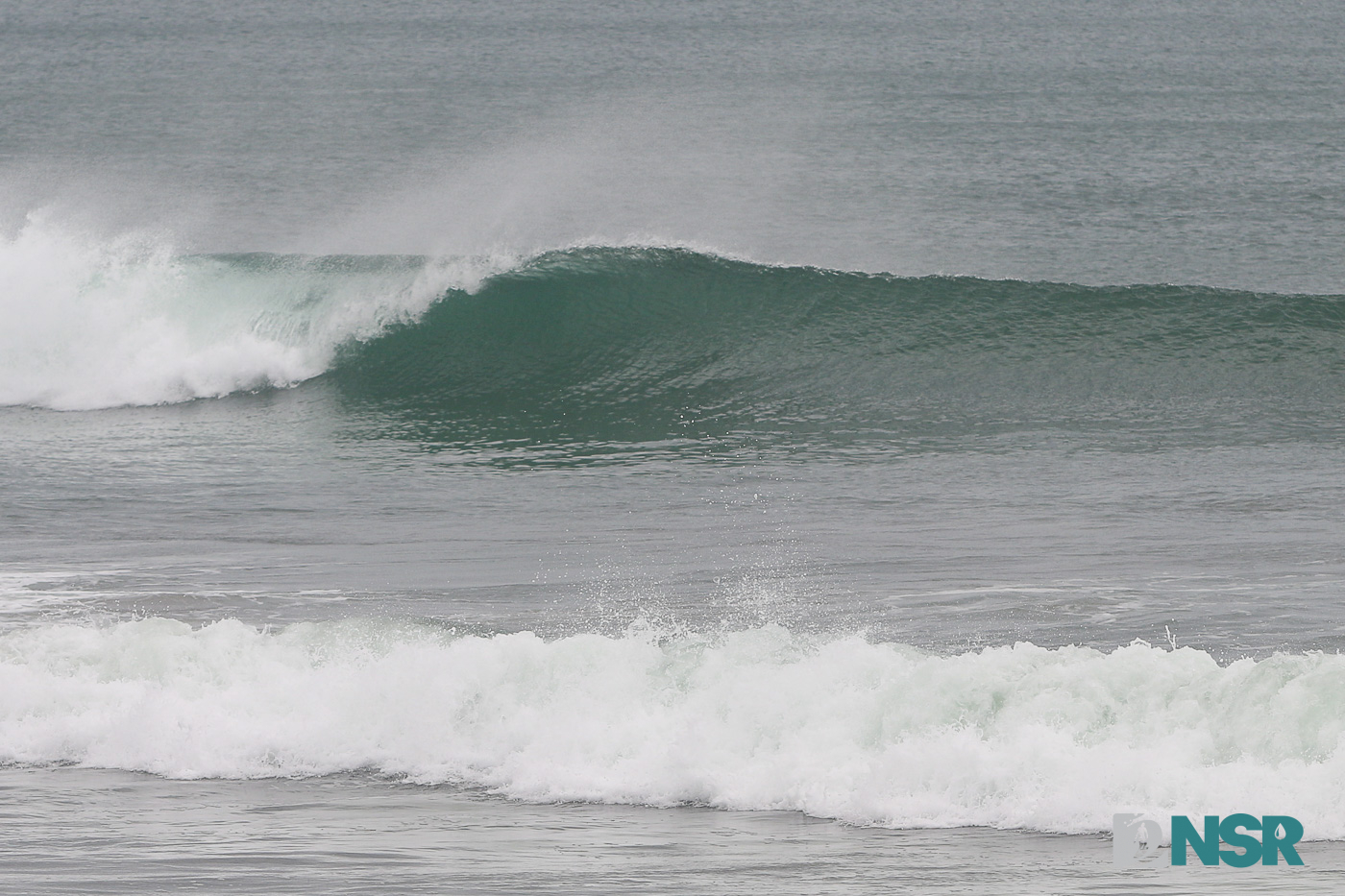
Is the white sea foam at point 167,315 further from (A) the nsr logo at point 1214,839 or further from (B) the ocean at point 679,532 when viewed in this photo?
(A) the nsr logo at point 1214,839

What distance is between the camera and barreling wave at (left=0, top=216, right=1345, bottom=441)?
48.2ft

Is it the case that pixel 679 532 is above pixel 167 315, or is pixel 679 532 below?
below

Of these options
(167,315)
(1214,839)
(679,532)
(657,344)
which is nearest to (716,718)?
(1214,839)

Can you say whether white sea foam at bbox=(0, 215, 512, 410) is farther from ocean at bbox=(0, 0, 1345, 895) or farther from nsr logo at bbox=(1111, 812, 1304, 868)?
nsr logo at bbox=(1111, 812, 1304, 868)

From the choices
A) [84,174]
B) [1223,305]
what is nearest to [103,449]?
[1223,305]

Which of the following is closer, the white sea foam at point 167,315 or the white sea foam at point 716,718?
the white sea foam at point 716,718

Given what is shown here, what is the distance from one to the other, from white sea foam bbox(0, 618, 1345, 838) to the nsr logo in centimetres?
9

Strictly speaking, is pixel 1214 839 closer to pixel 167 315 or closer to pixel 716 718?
pixel 716 718

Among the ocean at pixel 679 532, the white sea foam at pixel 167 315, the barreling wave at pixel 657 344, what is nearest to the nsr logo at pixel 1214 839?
the ocean at pixel 679 532

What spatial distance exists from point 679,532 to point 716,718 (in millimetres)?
3731

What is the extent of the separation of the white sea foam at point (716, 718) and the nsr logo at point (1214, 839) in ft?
0.29

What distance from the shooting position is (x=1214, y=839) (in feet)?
20.1

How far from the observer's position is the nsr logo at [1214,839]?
19.6 ft

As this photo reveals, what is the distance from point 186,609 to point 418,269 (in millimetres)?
8774
